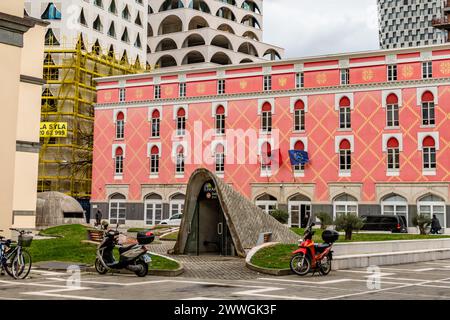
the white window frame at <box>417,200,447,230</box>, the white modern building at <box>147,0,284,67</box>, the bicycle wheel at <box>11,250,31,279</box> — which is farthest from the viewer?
the white modern building at <box>147,0,284,67</box>

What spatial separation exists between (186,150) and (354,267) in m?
37.1

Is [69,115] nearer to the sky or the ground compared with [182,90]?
nearer to the ground

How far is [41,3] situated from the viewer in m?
62.4

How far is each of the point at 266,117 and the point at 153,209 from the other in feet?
46.8

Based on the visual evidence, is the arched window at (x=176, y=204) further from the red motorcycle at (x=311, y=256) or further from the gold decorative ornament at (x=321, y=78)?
the red motorcycle at (x=311, y=256)

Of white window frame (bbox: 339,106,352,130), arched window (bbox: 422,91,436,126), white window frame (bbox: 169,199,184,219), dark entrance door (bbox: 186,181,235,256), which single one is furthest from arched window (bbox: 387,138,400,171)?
dark entrance door (bbox: 186,181,235,256)

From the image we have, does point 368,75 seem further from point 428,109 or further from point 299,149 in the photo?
point 299,149

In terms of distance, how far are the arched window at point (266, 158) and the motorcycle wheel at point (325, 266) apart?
3456cm

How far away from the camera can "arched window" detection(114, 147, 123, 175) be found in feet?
189

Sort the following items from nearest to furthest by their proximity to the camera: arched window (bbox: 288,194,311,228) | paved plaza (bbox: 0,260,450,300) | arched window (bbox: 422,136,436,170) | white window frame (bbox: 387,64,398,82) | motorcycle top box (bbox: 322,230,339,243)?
paved plaza (bbox: 0,260,450,300)
motorcycle top box (bbox: 322,230,339,243)
arched window (bbox: 422,136,436,170)
white window frame (bbox: 387,64,398,82)
arched window (bbox: 288,194,311,228)

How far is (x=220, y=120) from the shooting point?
53750 millimetres

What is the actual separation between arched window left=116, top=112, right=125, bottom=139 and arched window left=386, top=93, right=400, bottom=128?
84.7 ft

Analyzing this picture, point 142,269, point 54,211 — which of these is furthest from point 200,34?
point 142,269

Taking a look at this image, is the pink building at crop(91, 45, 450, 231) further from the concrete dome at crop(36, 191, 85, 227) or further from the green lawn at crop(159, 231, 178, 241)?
the green lawn at crop(159, 231, 178, 241)
